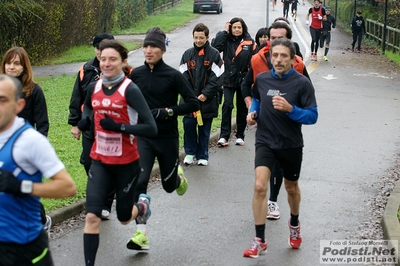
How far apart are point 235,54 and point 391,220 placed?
16.2 feet

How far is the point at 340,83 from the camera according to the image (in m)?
20.5

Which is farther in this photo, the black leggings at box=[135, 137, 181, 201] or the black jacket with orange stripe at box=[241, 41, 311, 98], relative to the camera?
the black jacket with orange stripe at box=[241, 41, 311, 98]

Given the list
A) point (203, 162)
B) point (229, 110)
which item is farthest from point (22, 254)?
point (229, 110)

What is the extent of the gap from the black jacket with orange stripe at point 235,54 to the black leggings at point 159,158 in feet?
15.4

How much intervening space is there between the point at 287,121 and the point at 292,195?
80 centimetres

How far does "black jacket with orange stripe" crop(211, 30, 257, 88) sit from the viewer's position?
464 inches

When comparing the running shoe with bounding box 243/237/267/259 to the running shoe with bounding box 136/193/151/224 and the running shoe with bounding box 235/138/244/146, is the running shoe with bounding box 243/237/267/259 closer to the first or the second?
the running shoe with bounding box 136/193/151/224

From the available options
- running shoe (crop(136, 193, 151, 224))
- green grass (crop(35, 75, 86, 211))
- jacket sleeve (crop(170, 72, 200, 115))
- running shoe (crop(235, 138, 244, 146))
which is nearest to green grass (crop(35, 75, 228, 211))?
green grass (crop(35, 75, 86, 211))

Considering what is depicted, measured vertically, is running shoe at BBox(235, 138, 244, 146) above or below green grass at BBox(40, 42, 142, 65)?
above

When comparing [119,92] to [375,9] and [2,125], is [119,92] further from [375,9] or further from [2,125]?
[375,9]

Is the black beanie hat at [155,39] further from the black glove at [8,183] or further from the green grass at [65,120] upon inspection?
the black glove at [8,183]

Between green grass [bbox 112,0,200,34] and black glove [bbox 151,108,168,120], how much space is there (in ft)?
96.5

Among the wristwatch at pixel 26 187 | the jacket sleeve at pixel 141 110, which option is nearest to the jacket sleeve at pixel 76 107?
the jacket sleeve at pixel 141 110

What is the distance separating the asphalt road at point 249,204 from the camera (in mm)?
6949
